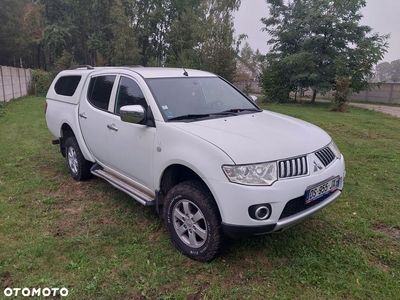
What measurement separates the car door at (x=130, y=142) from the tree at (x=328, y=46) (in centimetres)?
1616

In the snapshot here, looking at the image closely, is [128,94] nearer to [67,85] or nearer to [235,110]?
[235,110]

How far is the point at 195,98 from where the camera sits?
3.60m

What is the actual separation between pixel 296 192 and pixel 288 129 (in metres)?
0.82

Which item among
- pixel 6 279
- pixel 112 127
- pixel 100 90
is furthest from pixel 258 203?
pixel 100 90

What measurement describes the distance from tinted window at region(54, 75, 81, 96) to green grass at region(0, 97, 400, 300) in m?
1.45

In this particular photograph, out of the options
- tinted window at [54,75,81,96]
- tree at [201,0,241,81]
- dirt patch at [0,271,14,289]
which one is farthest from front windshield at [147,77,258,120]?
tree at [201,0,241,81]

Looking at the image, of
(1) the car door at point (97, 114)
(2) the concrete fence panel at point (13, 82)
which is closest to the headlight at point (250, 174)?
(1) the car door at point (97, 114)

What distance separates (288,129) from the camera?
3.13 metres

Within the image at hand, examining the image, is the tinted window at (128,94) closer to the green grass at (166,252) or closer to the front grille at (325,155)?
the green grass at (166,252)

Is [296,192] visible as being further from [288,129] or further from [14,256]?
[14,256]

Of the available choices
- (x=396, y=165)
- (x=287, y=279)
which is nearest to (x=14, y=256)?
(x=287, y=279)

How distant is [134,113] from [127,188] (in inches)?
36.5

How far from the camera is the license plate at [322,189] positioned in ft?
8.70

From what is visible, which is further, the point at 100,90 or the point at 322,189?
the point at 100,90
